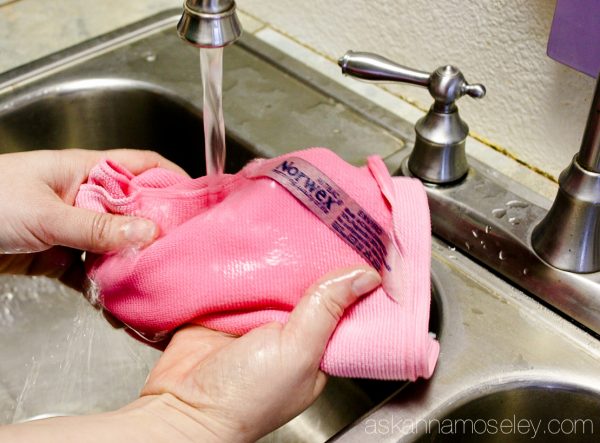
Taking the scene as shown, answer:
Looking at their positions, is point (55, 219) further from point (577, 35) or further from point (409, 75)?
point (577, 35)

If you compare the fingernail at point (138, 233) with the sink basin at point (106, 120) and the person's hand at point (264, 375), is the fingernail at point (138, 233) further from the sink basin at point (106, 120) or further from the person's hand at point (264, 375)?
A: the sink basin at point (106, 120)

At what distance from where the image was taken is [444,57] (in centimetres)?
70

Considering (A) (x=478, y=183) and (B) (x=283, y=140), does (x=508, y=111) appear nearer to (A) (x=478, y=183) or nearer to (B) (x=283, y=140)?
(A) (x=478, y=183)

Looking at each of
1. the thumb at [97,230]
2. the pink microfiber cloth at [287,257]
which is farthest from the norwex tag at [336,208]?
the thumb at [97,230]

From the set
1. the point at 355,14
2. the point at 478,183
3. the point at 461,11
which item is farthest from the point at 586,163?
the point at 355,14

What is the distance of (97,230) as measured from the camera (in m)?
0.55

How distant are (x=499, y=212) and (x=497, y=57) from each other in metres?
0.15

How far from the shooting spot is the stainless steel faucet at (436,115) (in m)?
0.56

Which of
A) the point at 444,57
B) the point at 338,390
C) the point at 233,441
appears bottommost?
the point at 338,390

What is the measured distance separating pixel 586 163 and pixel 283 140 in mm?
302

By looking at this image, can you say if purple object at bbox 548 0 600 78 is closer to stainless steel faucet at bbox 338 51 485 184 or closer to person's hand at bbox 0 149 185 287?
stainless steel faucet at bbox 338 51 485 184

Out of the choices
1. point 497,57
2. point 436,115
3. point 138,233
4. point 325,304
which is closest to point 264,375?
point 325,304

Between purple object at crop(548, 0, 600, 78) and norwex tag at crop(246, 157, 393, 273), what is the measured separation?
0.20 m

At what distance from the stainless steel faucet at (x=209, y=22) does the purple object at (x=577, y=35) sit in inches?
10.7
